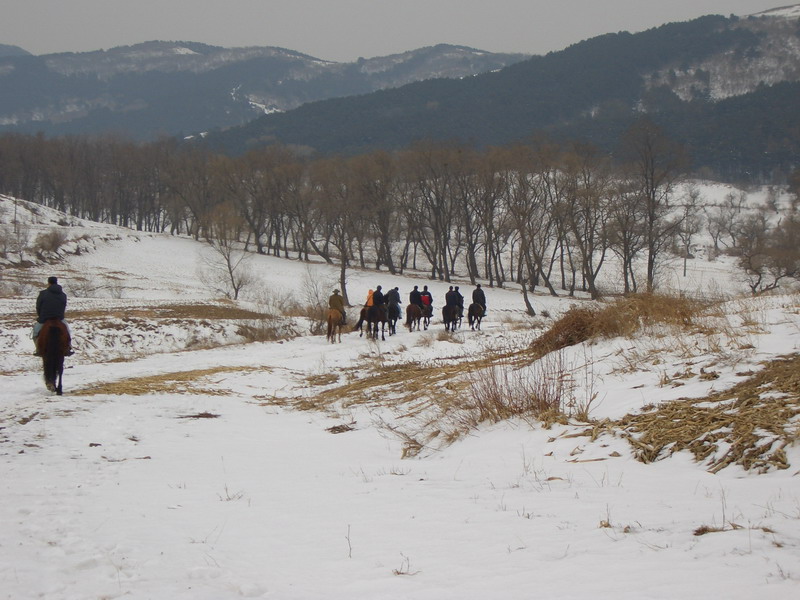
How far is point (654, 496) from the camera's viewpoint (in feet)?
12.5

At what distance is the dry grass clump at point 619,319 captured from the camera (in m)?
9.12

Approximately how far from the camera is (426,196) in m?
60.4

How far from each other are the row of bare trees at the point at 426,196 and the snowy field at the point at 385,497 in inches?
814

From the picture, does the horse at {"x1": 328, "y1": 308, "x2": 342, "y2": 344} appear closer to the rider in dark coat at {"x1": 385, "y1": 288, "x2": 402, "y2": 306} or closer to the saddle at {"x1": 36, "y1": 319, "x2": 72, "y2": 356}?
the rider in dark coat at {"x1": 385, "y1": 288, "x2": 402, "y2": 306}

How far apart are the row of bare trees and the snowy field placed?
2068cm

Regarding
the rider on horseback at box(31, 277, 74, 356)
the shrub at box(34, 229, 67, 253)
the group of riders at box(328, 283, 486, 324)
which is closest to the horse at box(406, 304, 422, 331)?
the group of riders at box(328, 283, 486, 324)

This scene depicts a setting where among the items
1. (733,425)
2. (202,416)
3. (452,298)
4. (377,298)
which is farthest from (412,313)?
(733,425)

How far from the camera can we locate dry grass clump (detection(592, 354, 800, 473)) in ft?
13.7

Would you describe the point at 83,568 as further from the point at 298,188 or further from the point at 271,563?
the point at 298,188

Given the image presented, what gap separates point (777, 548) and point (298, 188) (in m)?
68.1

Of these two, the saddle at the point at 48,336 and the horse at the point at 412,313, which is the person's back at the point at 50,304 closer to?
the saddle at the point at 48,336

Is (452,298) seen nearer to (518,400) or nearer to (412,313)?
(412,313)

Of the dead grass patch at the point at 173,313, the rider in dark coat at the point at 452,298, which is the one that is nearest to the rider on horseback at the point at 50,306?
the dead grass patch at the point at 173,313

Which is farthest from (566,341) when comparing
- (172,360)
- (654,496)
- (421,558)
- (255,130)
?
(255,130)
